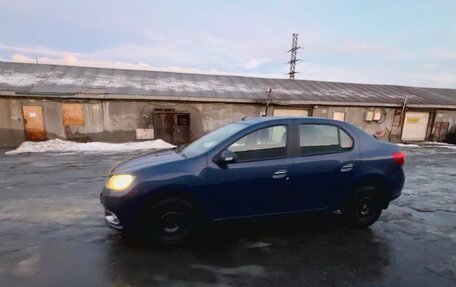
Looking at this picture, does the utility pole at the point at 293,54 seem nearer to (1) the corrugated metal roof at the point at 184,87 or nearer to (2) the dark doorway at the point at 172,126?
(1) the corrugated metal roof at the point at 184,87

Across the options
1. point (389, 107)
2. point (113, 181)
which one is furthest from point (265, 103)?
point (113, 181)

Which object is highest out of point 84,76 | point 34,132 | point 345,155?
point 84,76

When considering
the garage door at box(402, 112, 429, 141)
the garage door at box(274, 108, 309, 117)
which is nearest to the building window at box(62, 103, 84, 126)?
the garage door at box(274, 108, 309, 117)

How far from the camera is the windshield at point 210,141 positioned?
407cm

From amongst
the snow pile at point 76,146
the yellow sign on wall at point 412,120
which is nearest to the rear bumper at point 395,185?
the snow pile at point 76,146

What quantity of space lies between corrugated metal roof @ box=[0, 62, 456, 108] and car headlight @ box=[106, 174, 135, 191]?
471 inches

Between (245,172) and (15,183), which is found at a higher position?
(245,172)

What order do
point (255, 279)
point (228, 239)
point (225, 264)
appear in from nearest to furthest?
1. point (255, 279)
2. point (225, 264)
3. point (228, 239)

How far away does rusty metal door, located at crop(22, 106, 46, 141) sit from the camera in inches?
554

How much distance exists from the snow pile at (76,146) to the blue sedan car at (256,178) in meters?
9.67

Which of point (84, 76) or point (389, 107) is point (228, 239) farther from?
point (389, 107)

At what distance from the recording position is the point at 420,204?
5.98 meters

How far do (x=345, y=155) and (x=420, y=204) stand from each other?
284 cm

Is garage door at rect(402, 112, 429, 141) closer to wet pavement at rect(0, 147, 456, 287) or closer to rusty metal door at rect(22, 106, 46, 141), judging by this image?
wet pavement at rect(0, 147, 456, 287)
